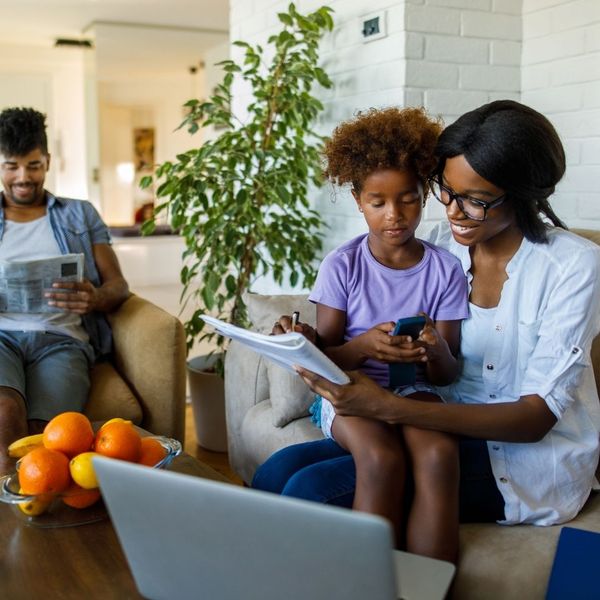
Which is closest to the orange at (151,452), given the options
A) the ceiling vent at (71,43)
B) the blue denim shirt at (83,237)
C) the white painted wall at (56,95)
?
the blue denim shirt at (83,237)

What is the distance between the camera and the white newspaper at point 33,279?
2.25 meters

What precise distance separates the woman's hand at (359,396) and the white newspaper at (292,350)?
3cm

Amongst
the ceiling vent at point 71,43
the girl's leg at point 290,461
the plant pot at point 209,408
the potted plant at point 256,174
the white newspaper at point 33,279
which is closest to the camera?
the girl's leg at point 290,461

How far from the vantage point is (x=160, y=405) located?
2301 mm

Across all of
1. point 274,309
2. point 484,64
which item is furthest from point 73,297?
point 484,64

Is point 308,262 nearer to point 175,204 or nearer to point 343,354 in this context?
point 175,204

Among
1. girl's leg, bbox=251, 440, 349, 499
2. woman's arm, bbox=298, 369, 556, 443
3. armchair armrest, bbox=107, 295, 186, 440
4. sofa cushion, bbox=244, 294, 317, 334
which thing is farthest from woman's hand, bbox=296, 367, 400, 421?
armchair armrest, bbox=107, 295, 186, 440

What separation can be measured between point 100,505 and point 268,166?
185cm

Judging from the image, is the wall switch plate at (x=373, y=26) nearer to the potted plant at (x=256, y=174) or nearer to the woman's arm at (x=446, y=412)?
the potted plant at (x=256, y=174)

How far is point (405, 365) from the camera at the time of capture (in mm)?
1543

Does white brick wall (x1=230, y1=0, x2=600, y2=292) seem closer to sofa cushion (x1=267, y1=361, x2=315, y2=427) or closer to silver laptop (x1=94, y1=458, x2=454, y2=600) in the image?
sofa cushion (x1=267, y1=361, x2=315, y2=427)

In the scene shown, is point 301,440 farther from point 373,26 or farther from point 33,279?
point 373,26

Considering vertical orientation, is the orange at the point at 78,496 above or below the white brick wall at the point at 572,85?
below

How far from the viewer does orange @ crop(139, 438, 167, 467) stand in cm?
142
